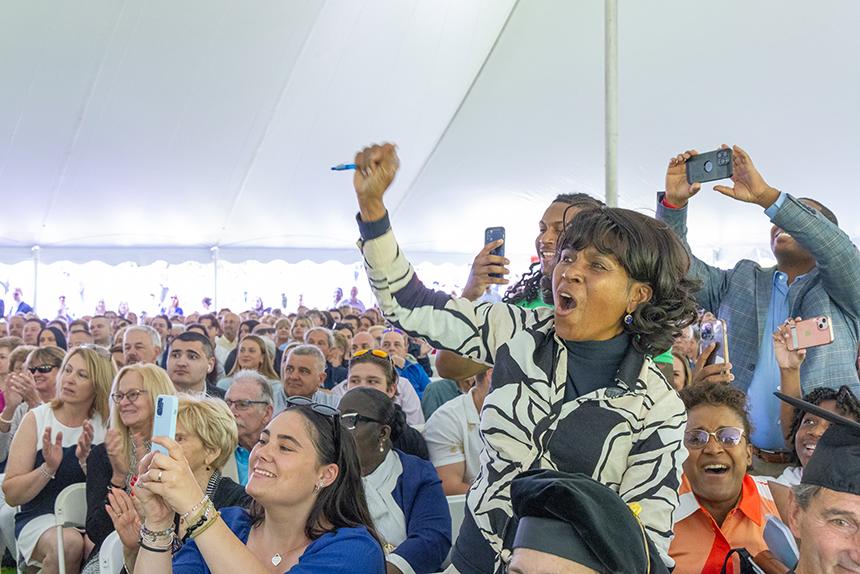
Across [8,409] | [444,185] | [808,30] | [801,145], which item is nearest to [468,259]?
[444,185]

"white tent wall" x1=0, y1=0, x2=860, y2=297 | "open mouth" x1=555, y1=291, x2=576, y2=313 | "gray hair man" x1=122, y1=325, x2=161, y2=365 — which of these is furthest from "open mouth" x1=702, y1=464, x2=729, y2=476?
"white tent wall" x1=0, y1=0, x2=860, y2=297

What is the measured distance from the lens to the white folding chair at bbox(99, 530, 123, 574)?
2.97 metres

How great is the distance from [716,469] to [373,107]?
47.8ft

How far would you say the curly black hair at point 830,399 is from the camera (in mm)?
2760

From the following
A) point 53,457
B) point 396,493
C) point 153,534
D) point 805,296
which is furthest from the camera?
point 53,457

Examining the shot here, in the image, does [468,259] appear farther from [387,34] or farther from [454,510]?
[454,510]

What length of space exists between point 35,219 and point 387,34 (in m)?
7.77

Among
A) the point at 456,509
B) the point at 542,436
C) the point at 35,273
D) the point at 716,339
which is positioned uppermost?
the point at 35,273

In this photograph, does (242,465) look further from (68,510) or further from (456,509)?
(456,509)

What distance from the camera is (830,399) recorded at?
112 inches

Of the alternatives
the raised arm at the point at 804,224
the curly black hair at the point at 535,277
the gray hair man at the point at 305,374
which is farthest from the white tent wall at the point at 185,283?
the curly black hair at the point at 535,277

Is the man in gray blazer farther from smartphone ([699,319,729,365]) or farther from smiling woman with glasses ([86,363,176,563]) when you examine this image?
smiling woman with glasses ([86,363,176,563])

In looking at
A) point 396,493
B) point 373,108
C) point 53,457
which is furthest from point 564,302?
point 373,108

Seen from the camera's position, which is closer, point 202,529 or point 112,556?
point 202,529
